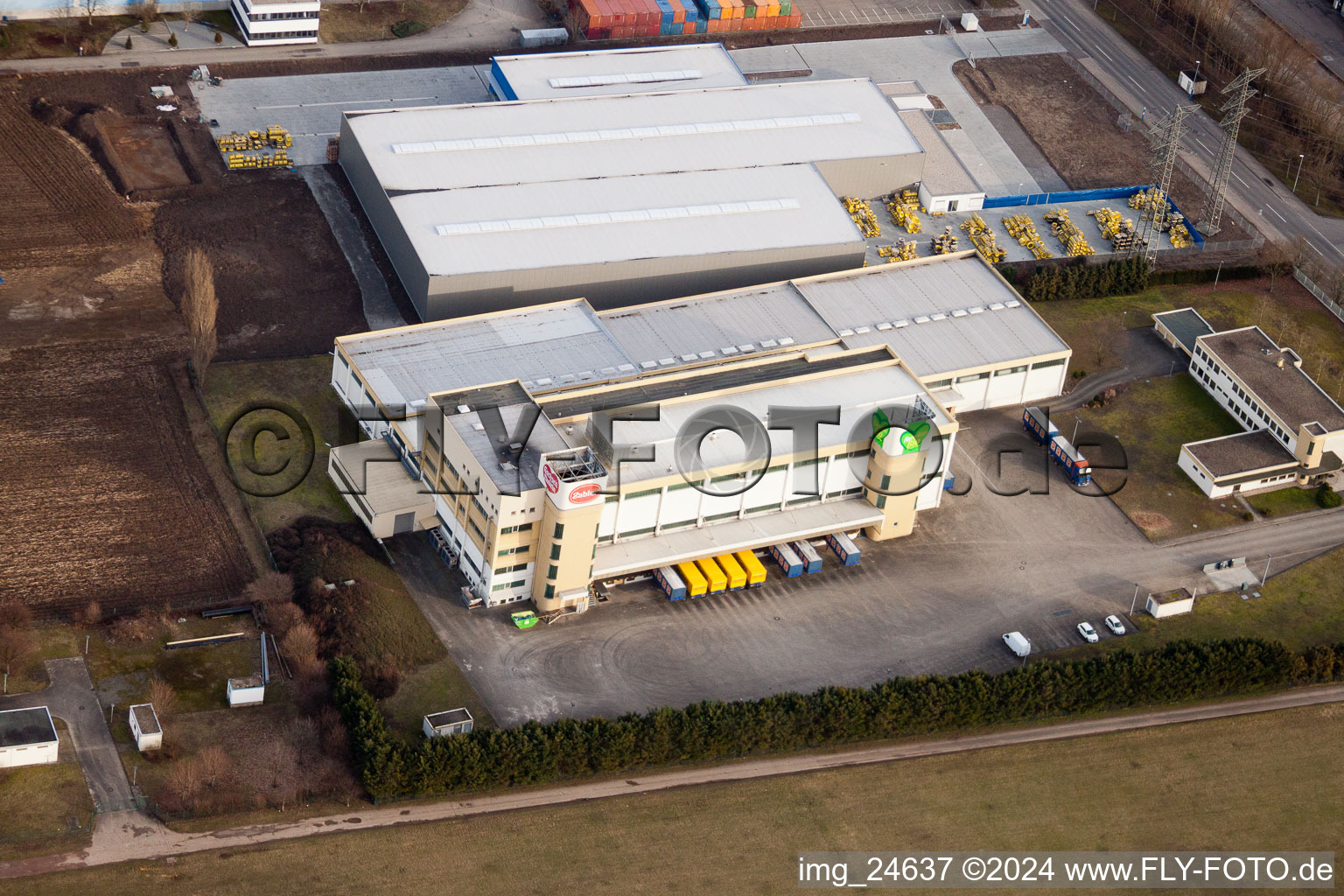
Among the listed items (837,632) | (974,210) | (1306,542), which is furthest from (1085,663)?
(974,210)

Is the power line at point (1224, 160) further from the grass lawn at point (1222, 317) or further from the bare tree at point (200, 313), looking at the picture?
the bare tree at point (200, 313)

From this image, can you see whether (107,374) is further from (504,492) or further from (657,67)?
(657,67)

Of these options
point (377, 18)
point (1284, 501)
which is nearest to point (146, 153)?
point (377, 18)

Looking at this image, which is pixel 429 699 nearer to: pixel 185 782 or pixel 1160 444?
pixel 185 782

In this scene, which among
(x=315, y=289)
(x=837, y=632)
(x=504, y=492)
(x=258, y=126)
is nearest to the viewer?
(x=504, y=492)

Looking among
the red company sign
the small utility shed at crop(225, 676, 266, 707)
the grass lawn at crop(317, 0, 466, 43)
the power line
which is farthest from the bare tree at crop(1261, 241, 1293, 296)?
the small utility shed at crop(225, 676, 266, 707)

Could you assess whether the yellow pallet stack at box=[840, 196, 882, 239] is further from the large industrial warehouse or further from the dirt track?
the dirt track

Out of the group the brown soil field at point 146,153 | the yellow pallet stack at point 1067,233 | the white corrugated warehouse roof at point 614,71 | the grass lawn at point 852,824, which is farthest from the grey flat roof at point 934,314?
the brown soil field at point 146,153
